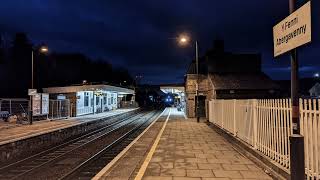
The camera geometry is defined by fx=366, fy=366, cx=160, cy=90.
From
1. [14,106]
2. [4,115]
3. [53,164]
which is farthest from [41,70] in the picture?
[53,164]

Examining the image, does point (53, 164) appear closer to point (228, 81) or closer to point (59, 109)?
point (59, 109)

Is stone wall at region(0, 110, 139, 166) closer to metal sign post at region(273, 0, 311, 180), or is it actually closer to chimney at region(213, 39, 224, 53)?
metal sign post at region(273, 0, 311, 180)

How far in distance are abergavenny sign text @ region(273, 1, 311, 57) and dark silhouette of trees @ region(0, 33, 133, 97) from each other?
43.2 meters

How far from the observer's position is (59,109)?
38.1 metres

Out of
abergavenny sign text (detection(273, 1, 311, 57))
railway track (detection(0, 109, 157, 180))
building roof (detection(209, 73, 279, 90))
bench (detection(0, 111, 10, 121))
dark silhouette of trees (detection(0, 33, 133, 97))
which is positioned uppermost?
dark silhouette of trees (detection(0, 33, 133, 97))

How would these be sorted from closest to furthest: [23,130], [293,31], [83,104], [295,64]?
[293,31]
[295,64]
[23,130]
[83,104]

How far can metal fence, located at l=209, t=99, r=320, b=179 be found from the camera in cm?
677

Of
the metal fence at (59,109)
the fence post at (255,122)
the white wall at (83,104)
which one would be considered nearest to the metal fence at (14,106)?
the metal fence at (59,109)

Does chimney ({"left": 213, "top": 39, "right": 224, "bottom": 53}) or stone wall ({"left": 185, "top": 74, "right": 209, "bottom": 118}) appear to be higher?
chimney ({"left": 213, "top": 39, "right": 224, "bottom": 53})

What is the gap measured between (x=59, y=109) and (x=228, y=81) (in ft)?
59.9

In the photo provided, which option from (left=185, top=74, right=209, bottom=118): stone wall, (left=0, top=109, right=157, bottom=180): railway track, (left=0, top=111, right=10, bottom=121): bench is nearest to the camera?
(left=0, top=109, right=157, bottom=180): railway track

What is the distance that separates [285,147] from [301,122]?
1.28m

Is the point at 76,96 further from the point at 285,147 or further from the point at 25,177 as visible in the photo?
the point at 285,147

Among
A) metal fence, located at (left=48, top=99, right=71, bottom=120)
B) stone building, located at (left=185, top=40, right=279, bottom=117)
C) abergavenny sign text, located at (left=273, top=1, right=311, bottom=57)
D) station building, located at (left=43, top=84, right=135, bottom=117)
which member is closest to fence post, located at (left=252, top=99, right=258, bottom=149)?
abergavenny sign text, located at (left=273, top=1, right=311, bottom=57)
